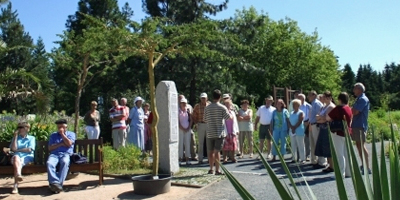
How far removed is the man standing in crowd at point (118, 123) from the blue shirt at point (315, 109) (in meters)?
5.06

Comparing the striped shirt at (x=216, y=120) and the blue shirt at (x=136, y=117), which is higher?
the blue shirt at (x=136, y=117)

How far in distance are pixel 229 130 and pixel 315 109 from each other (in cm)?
215

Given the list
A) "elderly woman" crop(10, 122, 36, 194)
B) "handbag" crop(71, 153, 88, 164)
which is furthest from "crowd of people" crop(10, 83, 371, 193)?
"handbag" crop(71, 153, 88, 164)

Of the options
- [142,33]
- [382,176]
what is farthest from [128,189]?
[382,176]

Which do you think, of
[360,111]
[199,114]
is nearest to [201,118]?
[199,114]

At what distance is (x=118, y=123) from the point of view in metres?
11.9

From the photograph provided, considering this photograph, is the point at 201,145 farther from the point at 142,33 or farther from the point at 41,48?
the point at 41,48

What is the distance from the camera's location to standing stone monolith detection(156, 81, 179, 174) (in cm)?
895

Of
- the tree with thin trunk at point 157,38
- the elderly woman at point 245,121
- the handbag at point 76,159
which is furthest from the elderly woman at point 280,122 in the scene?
the handbag at point 76,159

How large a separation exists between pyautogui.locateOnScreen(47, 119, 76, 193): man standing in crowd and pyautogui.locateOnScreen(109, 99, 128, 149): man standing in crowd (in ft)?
12.4

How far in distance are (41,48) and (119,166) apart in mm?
28034

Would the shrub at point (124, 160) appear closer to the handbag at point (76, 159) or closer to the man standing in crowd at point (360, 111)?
the handbag at point (76, 159)

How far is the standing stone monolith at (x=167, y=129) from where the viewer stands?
8953 mm

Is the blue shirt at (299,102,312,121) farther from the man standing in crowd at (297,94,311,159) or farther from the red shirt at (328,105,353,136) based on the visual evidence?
the red shirt at (328,105,353,136)
